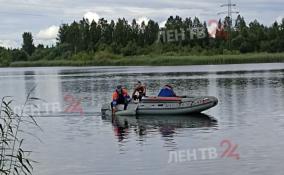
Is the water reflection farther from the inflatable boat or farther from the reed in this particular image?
the reed

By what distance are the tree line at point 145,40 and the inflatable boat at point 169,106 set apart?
8811 centimetres

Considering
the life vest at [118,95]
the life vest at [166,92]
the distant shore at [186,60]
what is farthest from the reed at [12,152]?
the distant shore at [186,60]

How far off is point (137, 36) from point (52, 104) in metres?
110

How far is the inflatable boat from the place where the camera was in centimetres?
3017

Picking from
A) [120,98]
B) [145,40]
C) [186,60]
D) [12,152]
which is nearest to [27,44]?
[145,40]

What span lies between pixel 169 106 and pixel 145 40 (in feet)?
398

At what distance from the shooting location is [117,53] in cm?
14250

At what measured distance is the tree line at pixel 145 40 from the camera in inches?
4934

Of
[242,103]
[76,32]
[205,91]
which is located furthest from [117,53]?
[242,103]

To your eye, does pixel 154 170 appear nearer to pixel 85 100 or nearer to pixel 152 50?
pixel 85 100

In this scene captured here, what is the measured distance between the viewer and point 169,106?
99.4 feet

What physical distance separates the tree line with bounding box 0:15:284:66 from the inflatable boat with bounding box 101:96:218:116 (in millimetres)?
88109

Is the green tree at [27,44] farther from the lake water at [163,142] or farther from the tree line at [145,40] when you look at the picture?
the lake water at [163,142]

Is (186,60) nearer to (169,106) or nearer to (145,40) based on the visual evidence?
(145,40)
